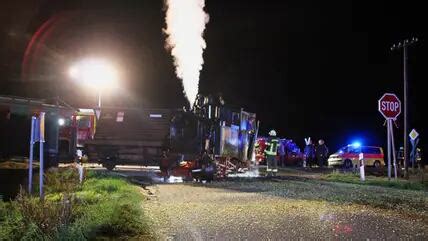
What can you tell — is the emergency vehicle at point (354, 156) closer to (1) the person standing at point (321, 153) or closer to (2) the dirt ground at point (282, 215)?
(1) the person standing at point (321, 153)

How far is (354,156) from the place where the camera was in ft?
123

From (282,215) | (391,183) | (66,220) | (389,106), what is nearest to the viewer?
(66,220)

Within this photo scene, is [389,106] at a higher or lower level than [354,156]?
higher

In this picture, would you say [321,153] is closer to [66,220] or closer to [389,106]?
[389,106]

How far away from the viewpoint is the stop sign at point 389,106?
21844 mm

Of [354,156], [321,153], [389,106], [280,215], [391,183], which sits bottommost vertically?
[280,215]

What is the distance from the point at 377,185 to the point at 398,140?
51.4m

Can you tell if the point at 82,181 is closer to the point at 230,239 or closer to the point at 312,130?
the point at 230,239

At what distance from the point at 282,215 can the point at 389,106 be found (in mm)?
12551

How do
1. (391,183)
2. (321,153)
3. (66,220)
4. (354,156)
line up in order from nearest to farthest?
(66,220) → (391,183) → (354,156) → (321,153)

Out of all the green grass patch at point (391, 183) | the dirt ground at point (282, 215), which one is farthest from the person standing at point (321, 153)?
the dirt ground at point (282, 215)

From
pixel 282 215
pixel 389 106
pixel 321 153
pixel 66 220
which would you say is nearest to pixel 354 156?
pixel 321 153

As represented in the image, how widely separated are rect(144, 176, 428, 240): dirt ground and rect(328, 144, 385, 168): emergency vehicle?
21589 mm

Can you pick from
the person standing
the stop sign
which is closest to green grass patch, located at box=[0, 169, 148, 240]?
the stop sign
